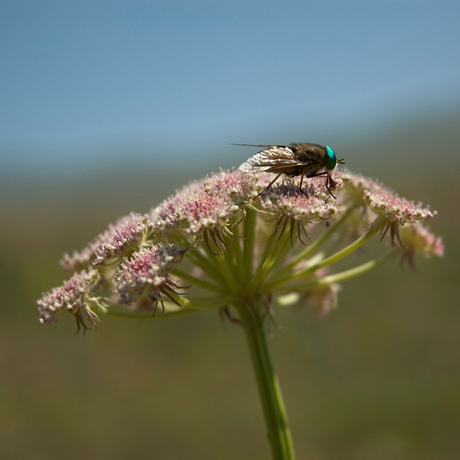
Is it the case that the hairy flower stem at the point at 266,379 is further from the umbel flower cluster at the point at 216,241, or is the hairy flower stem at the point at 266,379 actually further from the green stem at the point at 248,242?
the green stem at the point at 248,242

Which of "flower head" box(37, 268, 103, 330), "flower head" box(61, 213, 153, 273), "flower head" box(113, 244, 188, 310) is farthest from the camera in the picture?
"flower head" box(61, 213, 153, 273)

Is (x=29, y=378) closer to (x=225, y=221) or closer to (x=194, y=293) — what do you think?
(x=194, y=293)

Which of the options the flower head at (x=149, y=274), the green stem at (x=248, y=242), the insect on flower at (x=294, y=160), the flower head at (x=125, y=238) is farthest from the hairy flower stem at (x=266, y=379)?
the insect on flower at (x=294, y=160)

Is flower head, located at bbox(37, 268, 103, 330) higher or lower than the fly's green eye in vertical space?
lower

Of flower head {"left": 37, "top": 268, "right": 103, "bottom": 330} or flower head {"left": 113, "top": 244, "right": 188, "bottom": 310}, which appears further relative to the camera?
flower head {"left": 37, "top": 268, "right": 103, "bottom": 330}

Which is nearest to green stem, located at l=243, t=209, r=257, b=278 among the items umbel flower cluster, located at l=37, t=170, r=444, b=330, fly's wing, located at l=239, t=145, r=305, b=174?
umbel flower cluster, located at l=37, t=170, r=444, b=330

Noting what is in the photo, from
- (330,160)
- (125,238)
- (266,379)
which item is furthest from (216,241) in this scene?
(266,379)

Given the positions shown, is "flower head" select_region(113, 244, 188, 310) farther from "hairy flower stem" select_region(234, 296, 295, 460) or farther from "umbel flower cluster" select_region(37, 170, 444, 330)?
"hairy flower stem" select_region(234, 296, 295, 460)

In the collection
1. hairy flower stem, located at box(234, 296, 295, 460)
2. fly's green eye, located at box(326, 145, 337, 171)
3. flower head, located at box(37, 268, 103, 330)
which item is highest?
fly's green eye, located at box(326, 145, 337, 171)
